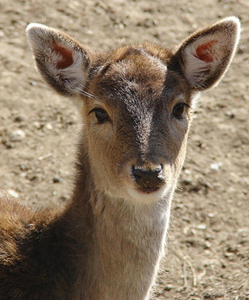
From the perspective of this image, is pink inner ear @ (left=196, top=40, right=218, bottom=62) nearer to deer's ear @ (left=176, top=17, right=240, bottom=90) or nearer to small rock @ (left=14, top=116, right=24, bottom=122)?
deer's ear @ (left=176, top=17, right=240, bottom=90)

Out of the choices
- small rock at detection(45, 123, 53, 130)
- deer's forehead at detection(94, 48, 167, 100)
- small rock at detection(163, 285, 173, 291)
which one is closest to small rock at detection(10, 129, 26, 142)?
small rock at detection(45, 123, 53, 130)

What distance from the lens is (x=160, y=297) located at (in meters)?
6.11

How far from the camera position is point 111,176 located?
464cm

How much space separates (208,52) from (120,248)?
1828 mm

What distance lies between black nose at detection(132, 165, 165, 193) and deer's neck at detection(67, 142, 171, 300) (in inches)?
16.6

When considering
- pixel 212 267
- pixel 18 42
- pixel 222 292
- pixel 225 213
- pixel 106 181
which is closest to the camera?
pixel 106 181

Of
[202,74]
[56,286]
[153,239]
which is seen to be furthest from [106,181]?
[202,74]

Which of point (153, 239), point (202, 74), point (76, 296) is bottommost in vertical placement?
point (76, 296)

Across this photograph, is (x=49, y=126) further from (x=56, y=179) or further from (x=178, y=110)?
(x=178, y=110)

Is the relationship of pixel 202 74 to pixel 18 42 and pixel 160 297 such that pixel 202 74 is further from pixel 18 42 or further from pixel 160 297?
pixel 18 42

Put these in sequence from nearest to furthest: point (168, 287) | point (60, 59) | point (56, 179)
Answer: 1. point (60, 59)
2. point (168, 287)
3. point (56, 179)

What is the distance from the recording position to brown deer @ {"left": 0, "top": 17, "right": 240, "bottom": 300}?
4.60m

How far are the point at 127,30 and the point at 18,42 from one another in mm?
1682

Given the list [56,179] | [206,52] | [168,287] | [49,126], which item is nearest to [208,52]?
[206,52]
